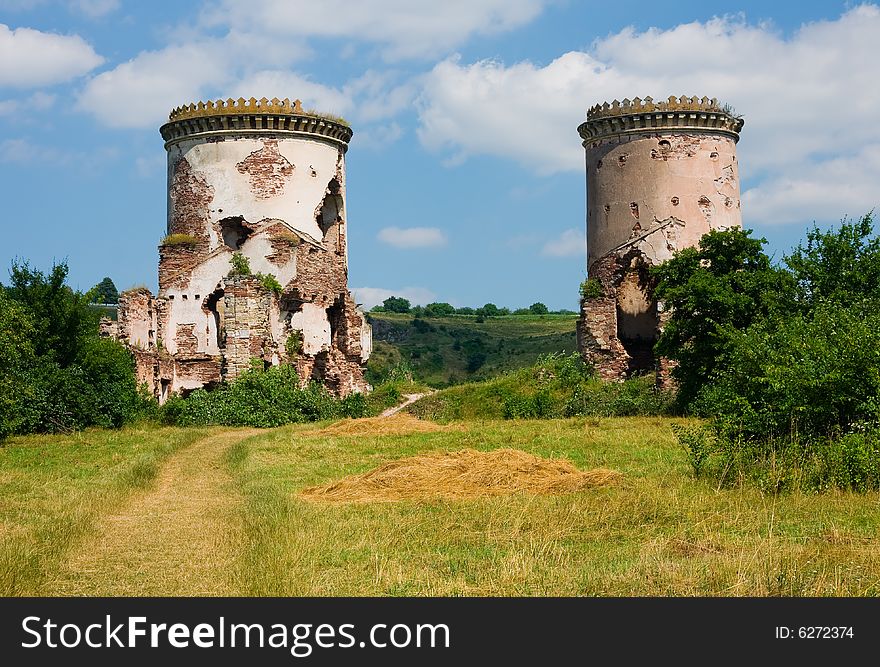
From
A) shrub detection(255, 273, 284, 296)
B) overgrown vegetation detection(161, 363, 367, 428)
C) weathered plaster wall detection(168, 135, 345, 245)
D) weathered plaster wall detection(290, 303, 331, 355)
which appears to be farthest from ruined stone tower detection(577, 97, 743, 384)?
shrub detection(255, 273, 284, 296)

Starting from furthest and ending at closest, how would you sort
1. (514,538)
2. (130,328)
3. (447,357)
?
(447,357), (130,328), (514,538)

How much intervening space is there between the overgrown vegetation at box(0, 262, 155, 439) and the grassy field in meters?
8.81

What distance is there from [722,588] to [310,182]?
2630 cm

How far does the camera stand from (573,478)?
13.4 metres

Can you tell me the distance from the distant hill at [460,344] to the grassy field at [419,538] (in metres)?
40.8

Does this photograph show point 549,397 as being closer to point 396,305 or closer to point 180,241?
point 180,241

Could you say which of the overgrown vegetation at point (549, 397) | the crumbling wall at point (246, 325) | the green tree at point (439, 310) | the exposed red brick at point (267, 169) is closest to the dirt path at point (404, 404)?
the overgrown vegetation at point (549, 397)

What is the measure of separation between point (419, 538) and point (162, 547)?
7.37 feet

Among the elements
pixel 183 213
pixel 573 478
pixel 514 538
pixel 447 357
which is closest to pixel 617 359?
pixel 183 213

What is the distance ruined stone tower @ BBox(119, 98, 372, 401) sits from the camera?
31.5 meters

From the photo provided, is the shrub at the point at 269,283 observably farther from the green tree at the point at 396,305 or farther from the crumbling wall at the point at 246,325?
the green tree at the point at 396,305

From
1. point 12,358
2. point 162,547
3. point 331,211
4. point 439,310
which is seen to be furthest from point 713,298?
point 439,310
